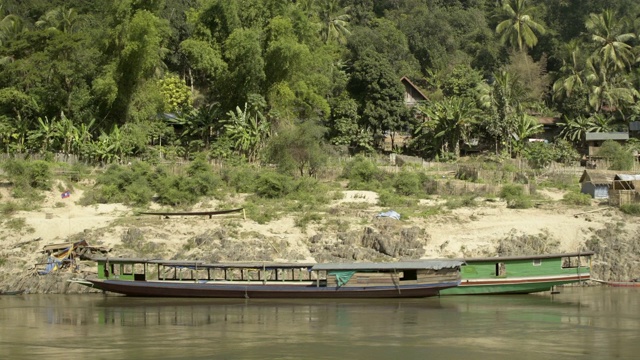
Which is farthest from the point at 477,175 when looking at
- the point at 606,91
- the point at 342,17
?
the point at 342,17

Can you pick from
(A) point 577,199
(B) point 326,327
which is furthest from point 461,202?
(B) point 326,327

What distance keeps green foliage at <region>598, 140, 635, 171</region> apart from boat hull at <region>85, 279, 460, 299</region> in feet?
Answer: 81.9

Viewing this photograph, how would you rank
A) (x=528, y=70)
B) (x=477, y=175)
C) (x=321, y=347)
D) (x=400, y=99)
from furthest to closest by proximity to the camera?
(x=528, y=70)
(x=400, y=99)
(x=477, y=175)
(x=321, y=347)

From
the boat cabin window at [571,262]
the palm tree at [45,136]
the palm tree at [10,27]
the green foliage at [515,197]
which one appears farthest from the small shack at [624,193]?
the palm tree at [10,27]

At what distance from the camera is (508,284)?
3281 centimetres

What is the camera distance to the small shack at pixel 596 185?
149ft

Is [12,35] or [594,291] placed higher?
[12,35]

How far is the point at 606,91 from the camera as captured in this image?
63469 millimetres

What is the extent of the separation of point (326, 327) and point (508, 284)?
318 inches

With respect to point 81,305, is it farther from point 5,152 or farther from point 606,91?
point 606,91

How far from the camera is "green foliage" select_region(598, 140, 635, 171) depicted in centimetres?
5331

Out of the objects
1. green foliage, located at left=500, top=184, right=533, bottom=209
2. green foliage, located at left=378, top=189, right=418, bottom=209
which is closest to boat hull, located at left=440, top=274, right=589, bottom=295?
green foliage, located at left=500, top=184, right=533, bottom=209

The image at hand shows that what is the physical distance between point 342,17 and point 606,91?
23855 millimetres

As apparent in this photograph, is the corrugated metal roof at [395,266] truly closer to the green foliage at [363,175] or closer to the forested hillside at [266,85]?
the green foliage at [363,175]
